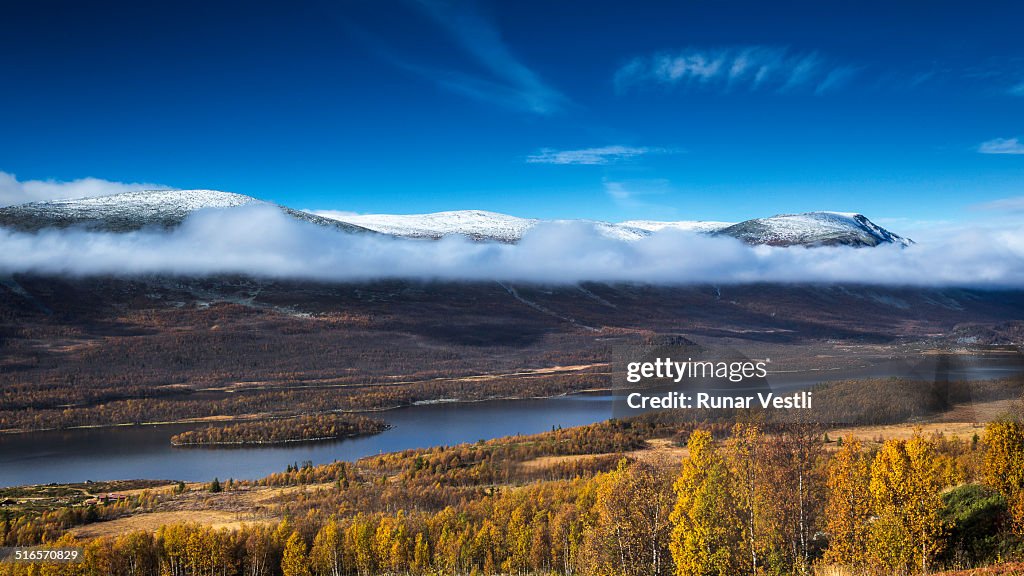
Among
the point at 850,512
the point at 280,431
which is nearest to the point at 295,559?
the point at 850,512

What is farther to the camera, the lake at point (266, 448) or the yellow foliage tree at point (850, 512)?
the lake at point (266, 448)

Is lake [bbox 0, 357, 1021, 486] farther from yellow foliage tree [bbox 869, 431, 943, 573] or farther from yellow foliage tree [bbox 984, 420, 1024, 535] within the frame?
yellow foliage tree [bbox 869, 431, 943, 573]

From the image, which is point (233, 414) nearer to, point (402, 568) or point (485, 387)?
point (485, 387)

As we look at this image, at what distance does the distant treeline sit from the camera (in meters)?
94.1

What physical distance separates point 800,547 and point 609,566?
6.72 meters

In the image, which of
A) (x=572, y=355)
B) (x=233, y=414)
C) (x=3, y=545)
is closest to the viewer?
(x=3, y=545)

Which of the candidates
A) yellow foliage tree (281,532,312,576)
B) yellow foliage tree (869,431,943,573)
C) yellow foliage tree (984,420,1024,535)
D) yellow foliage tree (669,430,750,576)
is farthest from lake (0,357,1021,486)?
yellow foliage tree (669,430,750,576)

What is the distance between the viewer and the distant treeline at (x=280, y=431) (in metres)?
94.1

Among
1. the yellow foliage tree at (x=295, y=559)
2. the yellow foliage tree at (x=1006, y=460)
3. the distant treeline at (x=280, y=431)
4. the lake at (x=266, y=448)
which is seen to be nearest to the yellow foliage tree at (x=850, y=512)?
the yellow foliage tree at (x=1006, y=460)

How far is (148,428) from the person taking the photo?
343 ft

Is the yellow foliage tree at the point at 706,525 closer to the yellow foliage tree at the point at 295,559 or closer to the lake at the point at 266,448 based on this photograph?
the yellow foliage tree at the point at 295,559

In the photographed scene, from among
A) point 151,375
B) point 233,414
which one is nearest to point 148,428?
point 233,414

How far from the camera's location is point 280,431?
3834 inches

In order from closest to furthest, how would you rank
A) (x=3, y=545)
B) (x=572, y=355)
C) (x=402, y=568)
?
1. (x=402, y=568)
2. (x=3, y=545)
3. (x=572, y=355)
